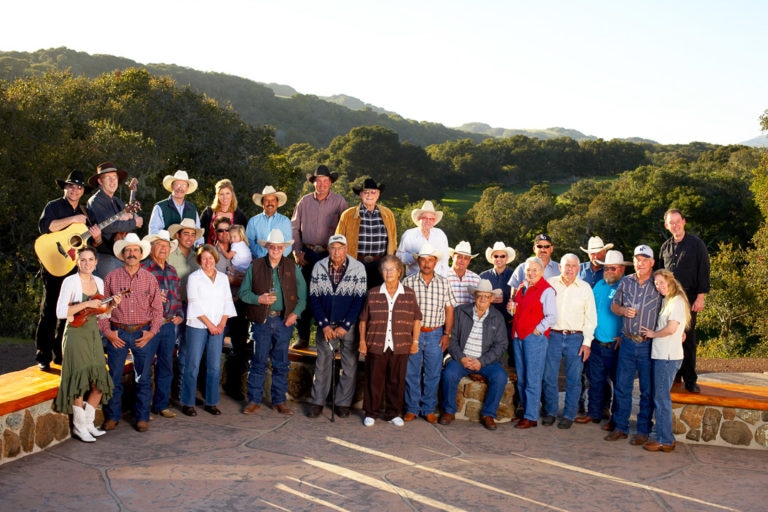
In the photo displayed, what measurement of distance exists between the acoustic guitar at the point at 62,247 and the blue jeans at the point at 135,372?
832mm

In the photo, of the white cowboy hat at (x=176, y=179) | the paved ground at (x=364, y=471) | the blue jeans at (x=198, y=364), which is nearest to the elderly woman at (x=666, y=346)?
the paved ground at (x=364, y=471)

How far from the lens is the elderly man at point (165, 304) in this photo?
7.00 meters

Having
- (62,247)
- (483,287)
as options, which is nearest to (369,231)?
(483,287)

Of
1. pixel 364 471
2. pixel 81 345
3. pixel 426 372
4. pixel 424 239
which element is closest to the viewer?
pixel 364 471

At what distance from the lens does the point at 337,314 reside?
751 centimetres

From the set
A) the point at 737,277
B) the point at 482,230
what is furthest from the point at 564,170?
the point at 737,277

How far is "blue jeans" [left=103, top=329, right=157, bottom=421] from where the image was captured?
6.70m

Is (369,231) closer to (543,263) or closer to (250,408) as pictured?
(543,263)

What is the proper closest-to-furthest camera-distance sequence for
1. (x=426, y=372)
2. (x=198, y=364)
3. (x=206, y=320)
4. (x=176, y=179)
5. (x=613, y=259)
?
1. (x=206, y=320)
2. (x=198, y=364)
3. (x=426, y=372)
4. (x=613, y=259)
5. (x=176, y=179)

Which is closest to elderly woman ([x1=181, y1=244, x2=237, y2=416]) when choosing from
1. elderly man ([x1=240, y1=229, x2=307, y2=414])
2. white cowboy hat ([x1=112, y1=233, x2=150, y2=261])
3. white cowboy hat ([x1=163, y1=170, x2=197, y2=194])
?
elderly man ([x1=240, y1=229, x2=307, y2=414])

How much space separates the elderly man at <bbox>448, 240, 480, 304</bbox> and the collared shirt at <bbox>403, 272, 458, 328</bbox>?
0.42 m

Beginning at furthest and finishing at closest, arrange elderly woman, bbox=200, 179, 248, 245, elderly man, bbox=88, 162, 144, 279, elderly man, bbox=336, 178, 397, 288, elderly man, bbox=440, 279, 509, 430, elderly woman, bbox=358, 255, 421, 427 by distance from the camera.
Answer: elderly man, bbox=336, 178, 397, 288 < elderly woman, bbox=200, 179, 248, 245 < elderly man, bbox=440, 279, 509, 430 < elderly woman, bbox=358, 255, 421, 427 < elderly man, bbox=88, 162, 144, 279

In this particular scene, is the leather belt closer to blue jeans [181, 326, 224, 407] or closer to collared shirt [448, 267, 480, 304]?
blue jeans [181, 326, 224, 407]

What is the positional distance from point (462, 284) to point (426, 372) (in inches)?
43.2
